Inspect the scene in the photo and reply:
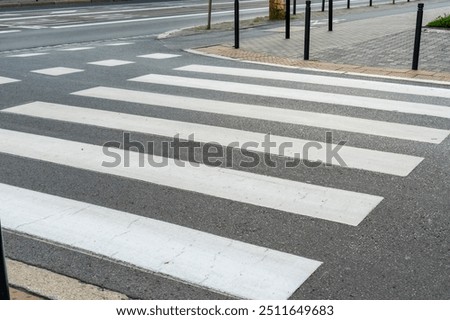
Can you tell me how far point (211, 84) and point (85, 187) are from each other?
4.28 metres

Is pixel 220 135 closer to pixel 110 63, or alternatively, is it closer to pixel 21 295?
pixel 21 295

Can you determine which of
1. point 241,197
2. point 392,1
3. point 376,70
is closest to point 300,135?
point 241,197

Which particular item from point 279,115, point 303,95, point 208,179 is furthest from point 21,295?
point 303,95

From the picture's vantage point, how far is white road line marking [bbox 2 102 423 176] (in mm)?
6020

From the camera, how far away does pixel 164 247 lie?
4367 millimetres

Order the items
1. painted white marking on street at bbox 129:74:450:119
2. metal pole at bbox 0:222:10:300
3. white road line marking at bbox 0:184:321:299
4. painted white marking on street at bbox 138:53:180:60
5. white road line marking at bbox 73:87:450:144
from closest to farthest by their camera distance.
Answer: metal pole at bbox 0:222:10:300 < white road line marking at bbox 0:184:321:299 < white road line marking at bbox 73:87:450:144 < painted white marking on street at bbox 129:74:450:119 < painted white marking on street at bbox 138:53:180:60

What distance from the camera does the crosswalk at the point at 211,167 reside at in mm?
4172

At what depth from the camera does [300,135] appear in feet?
22.6

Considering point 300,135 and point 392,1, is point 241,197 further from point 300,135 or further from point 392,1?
point 392,1

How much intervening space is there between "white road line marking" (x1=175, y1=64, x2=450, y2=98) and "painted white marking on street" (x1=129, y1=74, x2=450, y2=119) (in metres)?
0.61

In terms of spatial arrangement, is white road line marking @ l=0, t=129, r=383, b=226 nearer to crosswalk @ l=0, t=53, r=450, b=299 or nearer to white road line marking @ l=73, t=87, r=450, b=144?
crosswalk @ l=0, t=53, r=450, b=299

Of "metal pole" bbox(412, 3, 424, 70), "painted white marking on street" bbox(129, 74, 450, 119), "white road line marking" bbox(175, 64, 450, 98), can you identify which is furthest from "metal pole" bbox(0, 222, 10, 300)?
"metal pole" bbox(412, 3, 424, 70)

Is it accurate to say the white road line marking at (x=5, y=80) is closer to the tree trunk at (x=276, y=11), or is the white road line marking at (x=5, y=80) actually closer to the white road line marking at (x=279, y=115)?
the white road line marking at (x=279, y=115)

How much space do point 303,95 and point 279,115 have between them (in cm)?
114
